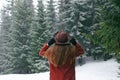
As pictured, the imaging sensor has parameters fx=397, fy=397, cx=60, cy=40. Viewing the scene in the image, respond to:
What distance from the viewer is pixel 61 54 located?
6312 mm

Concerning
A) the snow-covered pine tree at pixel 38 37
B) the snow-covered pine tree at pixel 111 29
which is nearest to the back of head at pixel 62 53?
the snow-covered pine tree at pixel 111 29

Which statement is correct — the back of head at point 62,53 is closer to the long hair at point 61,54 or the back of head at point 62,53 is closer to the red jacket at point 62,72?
the long hair at point 61,54

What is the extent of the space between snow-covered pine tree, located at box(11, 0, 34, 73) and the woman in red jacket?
38792 millimetres

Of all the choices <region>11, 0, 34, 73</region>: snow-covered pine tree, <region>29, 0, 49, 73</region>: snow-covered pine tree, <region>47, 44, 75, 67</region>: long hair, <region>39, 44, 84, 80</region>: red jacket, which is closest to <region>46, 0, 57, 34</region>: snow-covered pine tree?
<region>11, 0, 34, 73</region>: snow-covered pine tree

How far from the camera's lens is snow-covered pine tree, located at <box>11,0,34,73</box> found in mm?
45938

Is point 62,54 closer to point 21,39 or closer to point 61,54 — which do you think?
point 61,54

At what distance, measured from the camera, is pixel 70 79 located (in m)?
6.50

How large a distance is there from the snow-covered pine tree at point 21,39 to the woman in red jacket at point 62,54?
38792 millimetres

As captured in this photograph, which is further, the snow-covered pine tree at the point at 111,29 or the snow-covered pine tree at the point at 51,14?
the snow-covered pine tree at the point at 51,14

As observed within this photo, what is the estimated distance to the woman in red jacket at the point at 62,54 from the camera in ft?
20.7

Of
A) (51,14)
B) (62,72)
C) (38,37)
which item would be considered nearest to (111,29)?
(62,72)

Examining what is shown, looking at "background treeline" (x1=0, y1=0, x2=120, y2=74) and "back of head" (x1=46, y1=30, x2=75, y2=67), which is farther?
"background treeline" (x1=0, y1=0, x2=120, y2=74)

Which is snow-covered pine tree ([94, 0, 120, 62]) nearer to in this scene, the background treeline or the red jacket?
the red jacket

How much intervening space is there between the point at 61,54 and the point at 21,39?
41.9 m
